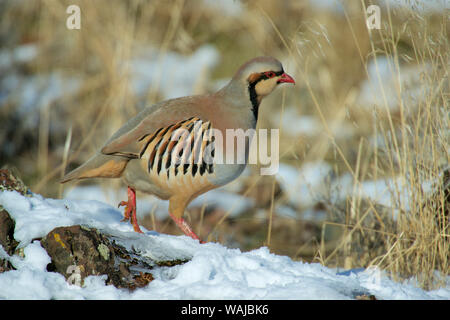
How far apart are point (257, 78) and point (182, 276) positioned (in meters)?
1.36

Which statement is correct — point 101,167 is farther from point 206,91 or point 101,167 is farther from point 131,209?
point 206,91

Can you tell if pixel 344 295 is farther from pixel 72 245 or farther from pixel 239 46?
pixel 239 46

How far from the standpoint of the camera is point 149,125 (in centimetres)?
285

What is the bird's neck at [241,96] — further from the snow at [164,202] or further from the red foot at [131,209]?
the snow at [164,202]

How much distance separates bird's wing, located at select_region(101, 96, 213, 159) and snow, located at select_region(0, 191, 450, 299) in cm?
49

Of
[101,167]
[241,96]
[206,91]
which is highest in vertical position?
[206,91]

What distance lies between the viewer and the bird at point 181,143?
2.82 meters

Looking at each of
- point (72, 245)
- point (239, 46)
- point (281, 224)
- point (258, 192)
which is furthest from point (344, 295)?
point (239, 46)

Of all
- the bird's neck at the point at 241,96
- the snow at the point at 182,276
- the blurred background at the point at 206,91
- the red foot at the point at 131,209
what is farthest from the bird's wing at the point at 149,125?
the blurred background at the point at 206,91

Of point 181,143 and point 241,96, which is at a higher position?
point 241,96

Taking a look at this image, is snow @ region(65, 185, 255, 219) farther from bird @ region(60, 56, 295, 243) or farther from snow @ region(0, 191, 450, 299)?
snow @ region(0, 191, 450, 299)

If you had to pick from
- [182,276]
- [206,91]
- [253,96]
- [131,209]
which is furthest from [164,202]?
[182,276]

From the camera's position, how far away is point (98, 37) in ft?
20.1

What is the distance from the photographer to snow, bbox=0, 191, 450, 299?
187 cm
